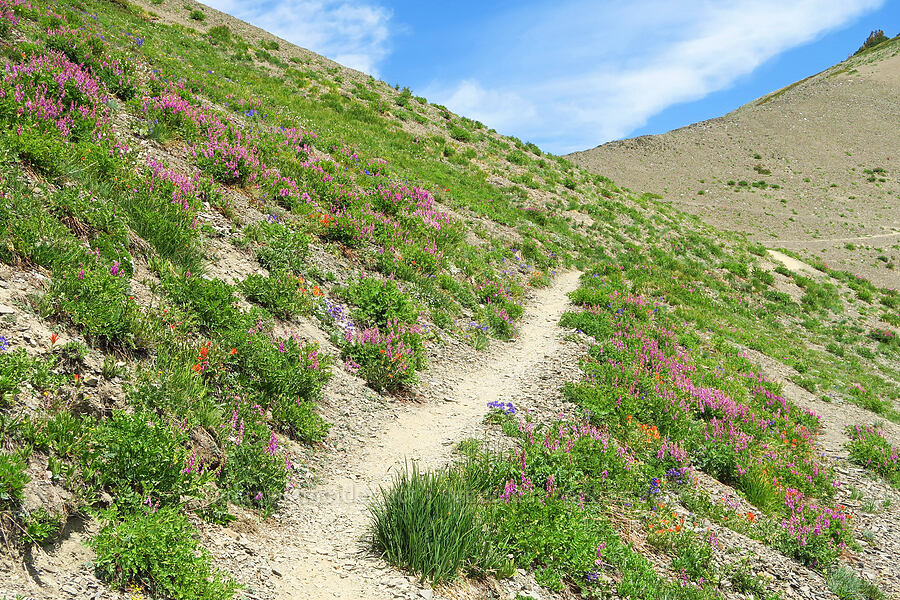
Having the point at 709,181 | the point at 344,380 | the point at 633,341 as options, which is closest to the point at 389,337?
the point at 344,380

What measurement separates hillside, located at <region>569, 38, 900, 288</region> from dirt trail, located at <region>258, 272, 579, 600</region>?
37.7 metres

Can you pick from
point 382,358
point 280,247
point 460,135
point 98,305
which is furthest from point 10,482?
point 460,135

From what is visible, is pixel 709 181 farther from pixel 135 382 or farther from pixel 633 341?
pixel 135 382

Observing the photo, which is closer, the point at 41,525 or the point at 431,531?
the point at 41,525

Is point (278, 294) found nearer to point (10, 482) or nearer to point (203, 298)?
point (203, 298)

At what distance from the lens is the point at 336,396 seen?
8.93 m

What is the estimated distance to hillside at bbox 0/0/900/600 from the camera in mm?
4918

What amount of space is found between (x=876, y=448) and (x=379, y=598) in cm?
1416

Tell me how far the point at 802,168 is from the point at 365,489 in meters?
71.8

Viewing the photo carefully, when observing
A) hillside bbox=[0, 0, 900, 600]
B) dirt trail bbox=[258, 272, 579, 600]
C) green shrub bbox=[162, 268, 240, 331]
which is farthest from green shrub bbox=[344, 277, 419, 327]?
green shrub bbox=[162, 268, 240, 331]

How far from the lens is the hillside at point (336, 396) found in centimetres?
492

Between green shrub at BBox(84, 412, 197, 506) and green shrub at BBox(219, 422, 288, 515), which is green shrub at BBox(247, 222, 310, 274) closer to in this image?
green shrub at BBox(219, 422, 288, 515)

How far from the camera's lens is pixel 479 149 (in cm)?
3309

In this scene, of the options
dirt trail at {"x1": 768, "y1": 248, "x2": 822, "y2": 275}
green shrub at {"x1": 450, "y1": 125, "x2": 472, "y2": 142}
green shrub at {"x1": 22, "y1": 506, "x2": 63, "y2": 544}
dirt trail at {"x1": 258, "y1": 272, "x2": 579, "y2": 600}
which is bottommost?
dirt trail at {"x1": 258, "y1": 272, "x2": 579, "y2": 600}
